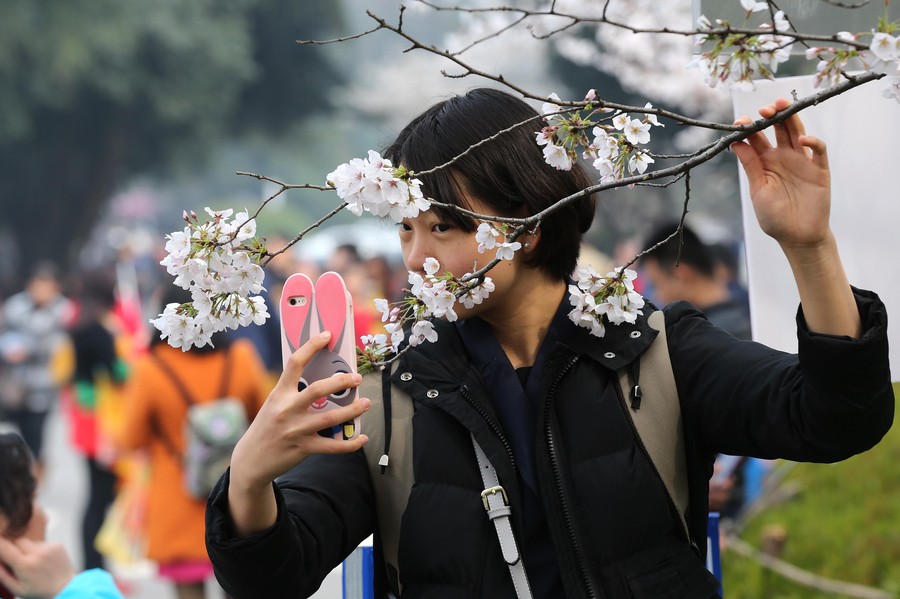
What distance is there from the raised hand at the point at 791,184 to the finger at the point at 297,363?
686 millimetres

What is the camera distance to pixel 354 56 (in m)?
11.6

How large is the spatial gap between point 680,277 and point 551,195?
2466 mm

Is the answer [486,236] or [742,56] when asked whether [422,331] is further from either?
[742,56]

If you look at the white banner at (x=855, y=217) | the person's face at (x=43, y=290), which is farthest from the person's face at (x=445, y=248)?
the person's face at (x=43, y=290)

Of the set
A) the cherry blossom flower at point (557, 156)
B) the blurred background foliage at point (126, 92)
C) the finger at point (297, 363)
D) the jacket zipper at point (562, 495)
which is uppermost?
the blurred background foliage at point (126, 92)

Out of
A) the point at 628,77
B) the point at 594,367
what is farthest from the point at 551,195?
the point at 628,77

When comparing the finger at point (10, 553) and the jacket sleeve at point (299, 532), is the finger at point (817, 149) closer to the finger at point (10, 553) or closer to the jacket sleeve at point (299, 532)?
the jacket sleeve at point (299, 532)

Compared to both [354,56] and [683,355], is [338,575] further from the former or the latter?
[354,56]

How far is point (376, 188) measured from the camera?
3.72 feet

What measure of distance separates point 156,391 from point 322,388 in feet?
9.42

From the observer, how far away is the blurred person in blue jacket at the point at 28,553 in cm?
203

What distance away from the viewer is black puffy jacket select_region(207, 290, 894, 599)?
1190 mm

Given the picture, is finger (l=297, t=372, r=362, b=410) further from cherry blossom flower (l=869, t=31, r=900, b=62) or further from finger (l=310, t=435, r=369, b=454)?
cherry blossom flower (l=869, t=31, r=900, b=62)

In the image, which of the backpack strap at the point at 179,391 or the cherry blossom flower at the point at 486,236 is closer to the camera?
the cherry blossom flower at the point at 486,236
